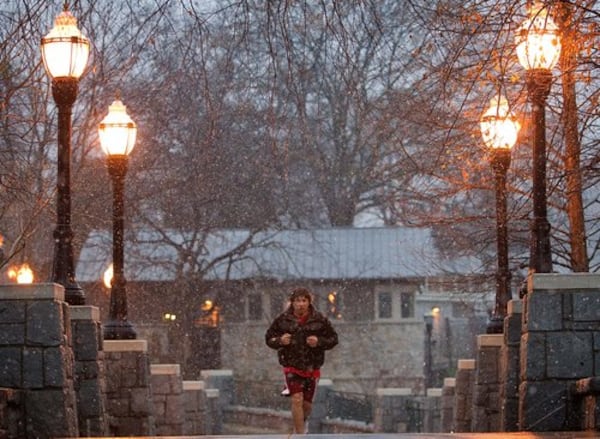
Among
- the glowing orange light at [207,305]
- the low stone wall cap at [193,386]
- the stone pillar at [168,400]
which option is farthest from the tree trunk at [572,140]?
the glowing orange light at [207,305]

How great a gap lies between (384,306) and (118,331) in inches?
1666

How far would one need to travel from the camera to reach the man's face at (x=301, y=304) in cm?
1716

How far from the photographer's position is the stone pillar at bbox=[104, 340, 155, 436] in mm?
21266

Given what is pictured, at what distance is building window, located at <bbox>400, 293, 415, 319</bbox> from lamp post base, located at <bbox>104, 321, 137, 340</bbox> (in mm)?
41920

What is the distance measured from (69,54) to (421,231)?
4217 cm

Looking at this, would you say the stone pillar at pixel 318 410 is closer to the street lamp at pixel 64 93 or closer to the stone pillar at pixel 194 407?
the stone pillar at pixel 194 407

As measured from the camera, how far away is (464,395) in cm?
2448

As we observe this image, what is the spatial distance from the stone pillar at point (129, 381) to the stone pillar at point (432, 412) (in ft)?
50.1

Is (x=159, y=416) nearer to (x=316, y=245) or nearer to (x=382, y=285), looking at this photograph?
(x=316, y=245)

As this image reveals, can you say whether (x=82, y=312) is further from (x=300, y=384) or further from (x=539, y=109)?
(x=539, y=109)

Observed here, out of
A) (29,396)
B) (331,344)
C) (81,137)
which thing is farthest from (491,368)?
(81,137)

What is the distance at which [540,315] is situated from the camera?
15148 millimetres

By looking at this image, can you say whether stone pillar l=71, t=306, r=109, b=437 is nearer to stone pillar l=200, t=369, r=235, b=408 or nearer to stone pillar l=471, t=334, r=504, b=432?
stone pillar l=471, t=334, r=504, b=432

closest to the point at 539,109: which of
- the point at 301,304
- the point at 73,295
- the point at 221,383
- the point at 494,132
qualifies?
the point at 301,304
